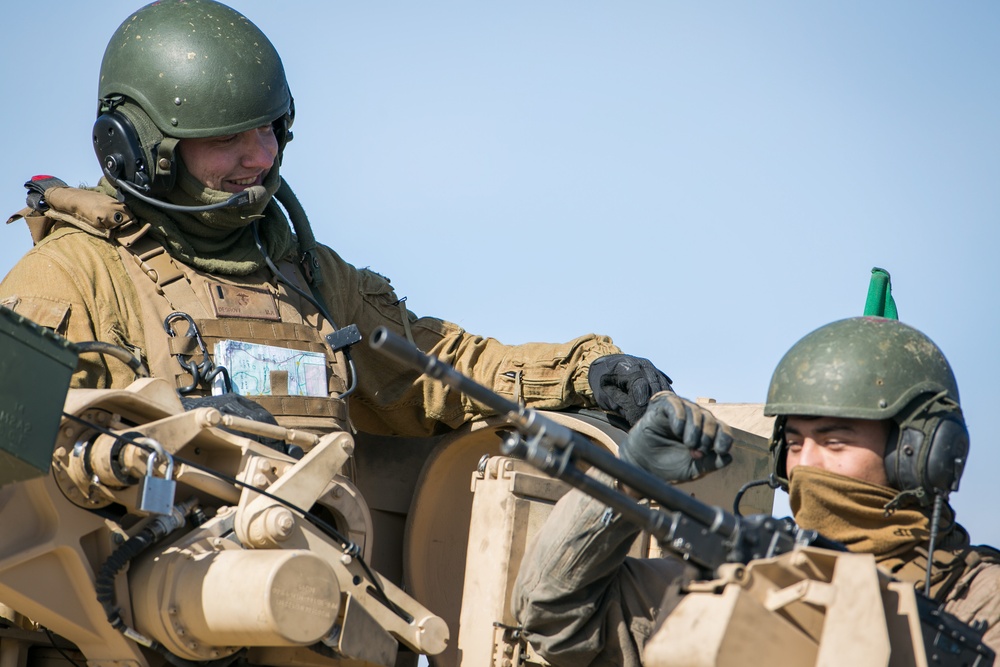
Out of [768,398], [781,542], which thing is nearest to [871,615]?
[781,542]

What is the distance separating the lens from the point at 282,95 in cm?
641

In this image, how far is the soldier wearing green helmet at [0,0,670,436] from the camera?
5.77 metres

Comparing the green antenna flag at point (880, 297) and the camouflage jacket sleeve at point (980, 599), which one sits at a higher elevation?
the green antenna flag at point (880, 297)

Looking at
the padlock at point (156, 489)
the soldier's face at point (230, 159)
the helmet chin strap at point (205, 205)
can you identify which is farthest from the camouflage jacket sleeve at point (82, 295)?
the padlock at point (156, 489)

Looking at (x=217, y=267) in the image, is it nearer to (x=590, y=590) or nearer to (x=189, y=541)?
(x=189, y=541)

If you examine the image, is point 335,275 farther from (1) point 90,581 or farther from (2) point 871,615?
(2) point 871,615

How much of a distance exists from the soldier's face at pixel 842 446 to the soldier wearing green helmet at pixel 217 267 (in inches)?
49.5

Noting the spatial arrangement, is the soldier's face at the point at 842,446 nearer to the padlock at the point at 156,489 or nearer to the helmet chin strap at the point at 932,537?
the helmet chin strap at the point at 932,537

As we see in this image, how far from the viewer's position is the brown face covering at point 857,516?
180 inches

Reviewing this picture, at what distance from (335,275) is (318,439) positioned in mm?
1624

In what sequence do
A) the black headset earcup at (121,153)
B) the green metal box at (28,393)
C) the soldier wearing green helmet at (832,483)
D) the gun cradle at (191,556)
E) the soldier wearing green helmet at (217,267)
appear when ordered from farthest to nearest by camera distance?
the black headset earcup at (121,153), the soldier wearing green helmet at (217,267), the gun cradle at (191,556), the soldier wearing green helmet at (832,483), the green metal box at (28,393)

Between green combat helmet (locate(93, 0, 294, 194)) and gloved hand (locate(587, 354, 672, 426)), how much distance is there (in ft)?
5.13

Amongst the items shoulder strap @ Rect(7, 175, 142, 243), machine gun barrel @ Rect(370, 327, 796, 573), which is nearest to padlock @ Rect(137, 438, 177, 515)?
machine gun barrel @ Rect(370, 327, 796, 573)

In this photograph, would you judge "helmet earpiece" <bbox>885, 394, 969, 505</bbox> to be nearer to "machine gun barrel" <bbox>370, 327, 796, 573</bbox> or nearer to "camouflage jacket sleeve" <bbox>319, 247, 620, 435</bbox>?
"machine gun barrel" <bbox>370, 327, 796, 573</bbox>
